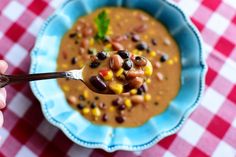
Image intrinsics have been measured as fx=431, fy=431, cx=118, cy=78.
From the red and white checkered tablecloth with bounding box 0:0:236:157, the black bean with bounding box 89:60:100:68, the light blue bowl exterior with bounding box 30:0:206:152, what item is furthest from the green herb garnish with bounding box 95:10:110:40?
the black bean with bounding box 89:60:100:68

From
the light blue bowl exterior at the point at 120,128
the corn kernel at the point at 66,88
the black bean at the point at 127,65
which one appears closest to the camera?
the black bean at the point at 127,65

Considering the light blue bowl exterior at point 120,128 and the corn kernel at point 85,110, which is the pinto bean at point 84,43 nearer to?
the light blue bowl exterior at point 120,128

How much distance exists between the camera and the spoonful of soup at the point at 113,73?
1.28m

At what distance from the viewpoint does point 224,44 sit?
1.71m

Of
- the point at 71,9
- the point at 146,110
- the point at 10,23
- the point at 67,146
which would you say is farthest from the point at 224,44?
the point at 10,23

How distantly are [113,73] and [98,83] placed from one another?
57 mm

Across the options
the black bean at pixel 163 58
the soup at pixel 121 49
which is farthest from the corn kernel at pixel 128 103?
the black bean at pixel 163 58

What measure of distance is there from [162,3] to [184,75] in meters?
0.29

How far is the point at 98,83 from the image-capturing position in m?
1.27

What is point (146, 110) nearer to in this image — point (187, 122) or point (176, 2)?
point (187, 122)

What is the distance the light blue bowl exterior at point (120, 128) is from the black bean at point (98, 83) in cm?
28

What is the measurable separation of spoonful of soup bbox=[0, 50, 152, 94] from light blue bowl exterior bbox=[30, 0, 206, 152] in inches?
10.2

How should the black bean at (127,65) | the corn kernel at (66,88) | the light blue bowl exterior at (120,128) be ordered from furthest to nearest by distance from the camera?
the corn kernel at (66,88)
the light blue bowl exterior at (120,128)
the black bean at (127,65)

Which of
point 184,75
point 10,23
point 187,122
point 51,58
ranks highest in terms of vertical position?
point 10,23
